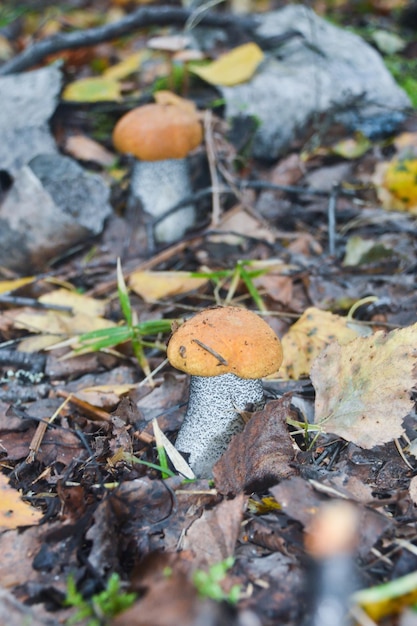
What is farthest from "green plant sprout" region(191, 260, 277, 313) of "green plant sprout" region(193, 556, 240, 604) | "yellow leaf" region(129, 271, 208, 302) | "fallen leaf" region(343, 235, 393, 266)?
"green plant sprout" region(193, 556, 240, 604)

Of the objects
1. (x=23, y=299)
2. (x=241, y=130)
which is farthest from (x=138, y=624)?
(x=241, y=130)

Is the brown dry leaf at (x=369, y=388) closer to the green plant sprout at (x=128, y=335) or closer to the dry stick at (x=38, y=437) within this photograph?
the green plant sprout at (x=128, y=335)

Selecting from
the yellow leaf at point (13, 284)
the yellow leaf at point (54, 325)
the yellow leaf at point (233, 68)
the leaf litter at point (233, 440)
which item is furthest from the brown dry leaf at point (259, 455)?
the yellow leaf at point (233, 68)

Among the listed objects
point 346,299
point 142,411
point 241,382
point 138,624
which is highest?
point 138,624

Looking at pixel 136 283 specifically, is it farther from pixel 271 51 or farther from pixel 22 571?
pixel 271 51

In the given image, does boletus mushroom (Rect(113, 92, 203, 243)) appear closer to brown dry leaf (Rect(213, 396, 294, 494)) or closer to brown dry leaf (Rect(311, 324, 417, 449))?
brown dry leaf (Rect(311, 324, 417, 449))

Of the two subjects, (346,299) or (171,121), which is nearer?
(346,299)

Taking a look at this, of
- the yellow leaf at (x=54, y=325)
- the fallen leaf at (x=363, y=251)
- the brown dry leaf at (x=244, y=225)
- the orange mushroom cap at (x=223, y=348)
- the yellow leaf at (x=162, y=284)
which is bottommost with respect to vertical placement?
the fallen leaf at (x=363, y=251)

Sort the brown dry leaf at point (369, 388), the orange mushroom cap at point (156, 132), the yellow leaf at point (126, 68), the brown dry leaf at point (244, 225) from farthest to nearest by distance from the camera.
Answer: the yellow leaf at point (126, 68), the brown dry leaf at point (244, 225), the orange mushroom cap at point (156, 132), the brown dry leaf at point (369, 388)
